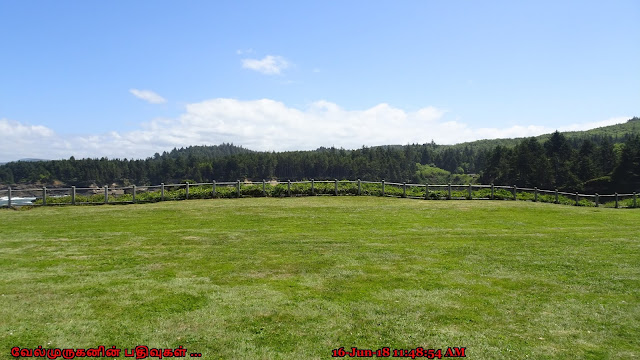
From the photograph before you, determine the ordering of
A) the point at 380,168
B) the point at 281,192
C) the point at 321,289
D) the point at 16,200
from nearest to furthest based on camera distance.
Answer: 1. the point at 321,289
2. the point at 16,200
3. the point at 281,192
4. the point at 380,168

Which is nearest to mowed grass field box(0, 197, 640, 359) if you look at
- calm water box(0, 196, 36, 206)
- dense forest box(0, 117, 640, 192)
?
calm water box(0, 196, 36, 206)

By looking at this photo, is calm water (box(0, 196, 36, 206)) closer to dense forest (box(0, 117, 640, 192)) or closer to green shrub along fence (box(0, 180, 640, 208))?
green shrub along fence (box(0, 180, 640, 208))

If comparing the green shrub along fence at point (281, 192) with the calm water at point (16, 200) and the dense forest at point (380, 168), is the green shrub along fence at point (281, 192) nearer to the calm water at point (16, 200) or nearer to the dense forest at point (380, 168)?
the calm water at point (16, 200)

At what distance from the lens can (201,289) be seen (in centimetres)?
877

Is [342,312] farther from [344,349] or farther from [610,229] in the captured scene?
[610,229]

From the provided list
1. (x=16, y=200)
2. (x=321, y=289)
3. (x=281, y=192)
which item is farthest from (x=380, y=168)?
(x=321, y=289)

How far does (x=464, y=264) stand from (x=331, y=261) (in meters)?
3.84

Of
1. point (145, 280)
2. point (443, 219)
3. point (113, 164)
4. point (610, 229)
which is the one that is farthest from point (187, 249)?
point (113, 164)

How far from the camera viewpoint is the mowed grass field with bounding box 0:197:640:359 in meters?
6.40

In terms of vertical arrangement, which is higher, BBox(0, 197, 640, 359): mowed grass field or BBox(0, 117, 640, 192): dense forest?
BBox(0, 117, 640, 192): dense forest

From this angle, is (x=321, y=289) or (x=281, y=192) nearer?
(x=321, y=289)

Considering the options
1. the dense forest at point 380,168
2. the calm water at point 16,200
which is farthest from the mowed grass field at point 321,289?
the dense forest at point 380,168

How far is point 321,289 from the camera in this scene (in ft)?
Answer: 28.7

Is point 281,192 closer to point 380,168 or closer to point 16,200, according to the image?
point 16,200
